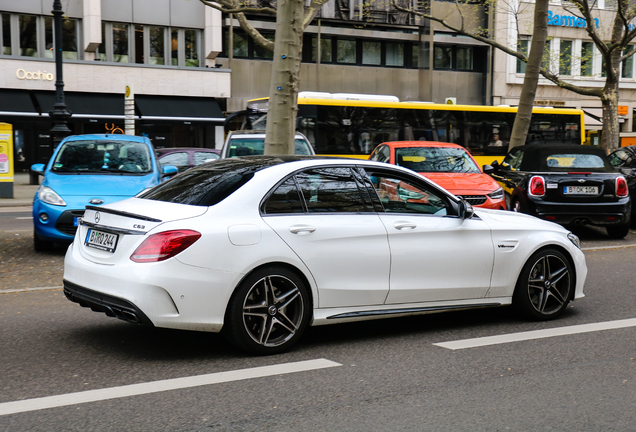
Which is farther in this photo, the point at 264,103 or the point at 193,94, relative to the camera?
the point at 193,94

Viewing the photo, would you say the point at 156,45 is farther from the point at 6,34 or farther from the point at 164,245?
the point at 164,245

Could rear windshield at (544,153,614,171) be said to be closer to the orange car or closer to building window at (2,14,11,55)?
the orange car

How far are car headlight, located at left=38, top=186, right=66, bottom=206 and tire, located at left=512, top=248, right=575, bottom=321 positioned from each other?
21.0ft

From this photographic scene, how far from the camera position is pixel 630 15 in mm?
25219

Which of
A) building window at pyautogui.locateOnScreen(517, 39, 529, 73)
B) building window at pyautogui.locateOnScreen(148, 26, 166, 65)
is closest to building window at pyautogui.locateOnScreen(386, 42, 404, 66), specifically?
building window at pyautogui.locateOnScreen(517, 39, 529, 73)

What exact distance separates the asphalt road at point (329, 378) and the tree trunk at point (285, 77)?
20.2ft

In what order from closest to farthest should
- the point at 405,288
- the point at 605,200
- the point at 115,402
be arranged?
the point at 115,402, the point at 405,288, the point at 605,200

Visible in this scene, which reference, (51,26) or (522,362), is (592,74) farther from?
(522,362)

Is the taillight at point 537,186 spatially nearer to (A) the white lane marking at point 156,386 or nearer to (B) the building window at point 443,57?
(A) the white lane marking at point 156,386

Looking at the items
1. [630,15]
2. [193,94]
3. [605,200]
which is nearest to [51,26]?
[193,94]

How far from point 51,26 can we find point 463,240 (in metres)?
30.4

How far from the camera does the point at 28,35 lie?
32344 millimetres

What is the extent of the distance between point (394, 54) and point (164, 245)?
38325 millimetres

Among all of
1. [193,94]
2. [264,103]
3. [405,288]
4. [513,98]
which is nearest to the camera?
[405,288]
